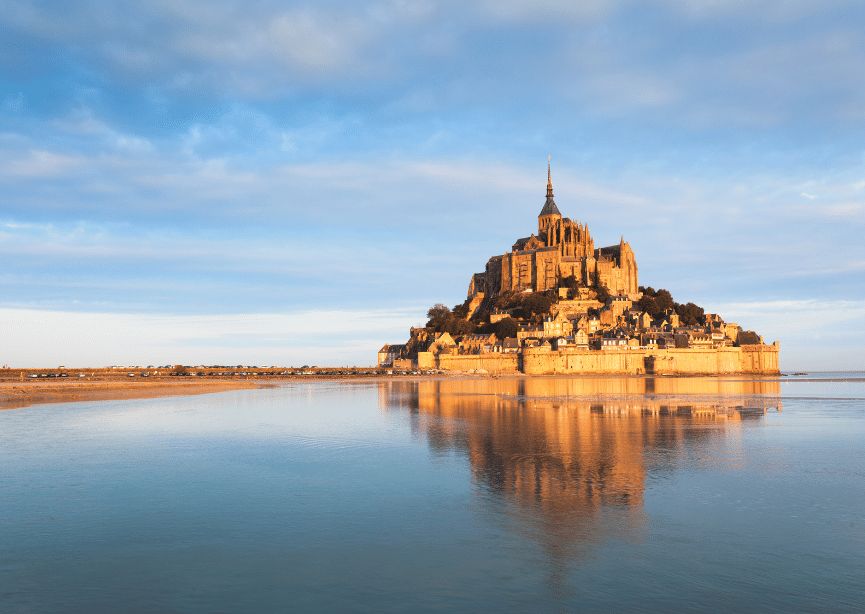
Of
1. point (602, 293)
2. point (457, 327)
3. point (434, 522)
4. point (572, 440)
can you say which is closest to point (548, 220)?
point (602, 293)

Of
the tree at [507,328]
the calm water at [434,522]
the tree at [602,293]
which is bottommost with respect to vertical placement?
the calm water at [434,522]

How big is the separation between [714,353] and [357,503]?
82.7 m

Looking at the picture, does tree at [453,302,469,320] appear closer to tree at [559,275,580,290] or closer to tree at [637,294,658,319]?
tree at [559,275,580,290]

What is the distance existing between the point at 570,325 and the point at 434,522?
82.7 meters

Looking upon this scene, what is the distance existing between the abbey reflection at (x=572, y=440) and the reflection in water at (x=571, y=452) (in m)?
0.02

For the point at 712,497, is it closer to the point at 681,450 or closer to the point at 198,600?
the point at 681,450

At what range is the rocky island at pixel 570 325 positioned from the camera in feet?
275

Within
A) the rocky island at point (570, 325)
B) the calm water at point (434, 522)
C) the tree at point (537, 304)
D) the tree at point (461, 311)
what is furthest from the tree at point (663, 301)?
the calm water at point (434, 522)

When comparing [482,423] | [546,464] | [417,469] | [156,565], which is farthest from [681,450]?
[156,565]

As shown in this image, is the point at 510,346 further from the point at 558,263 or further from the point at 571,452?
the point at 571,452

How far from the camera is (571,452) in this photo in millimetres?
14875

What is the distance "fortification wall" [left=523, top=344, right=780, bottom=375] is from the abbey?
Result: 1816cm

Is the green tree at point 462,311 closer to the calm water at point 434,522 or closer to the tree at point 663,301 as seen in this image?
the tree at point 663,301

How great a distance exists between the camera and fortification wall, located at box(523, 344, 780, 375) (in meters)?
82.0
